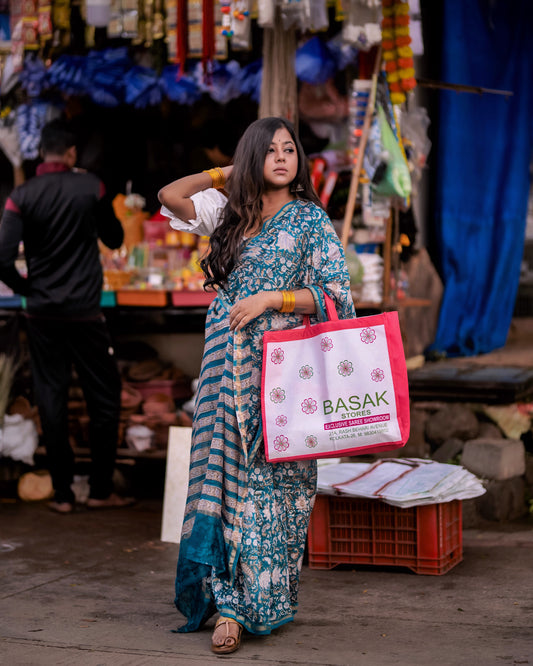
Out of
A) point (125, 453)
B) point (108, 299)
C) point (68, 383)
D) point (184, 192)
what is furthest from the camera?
point (108, 299)

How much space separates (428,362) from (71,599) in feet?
12.9

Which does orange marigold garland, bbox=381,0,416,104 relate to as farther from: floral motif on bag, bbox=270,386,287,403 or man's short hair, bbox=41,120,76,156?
floral motif on bag, bbox=270,386,287,403

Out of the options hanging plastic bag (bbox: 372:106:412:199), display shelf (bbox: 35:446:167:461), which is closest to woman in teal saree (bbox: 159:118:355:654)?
hanging plastic bag (bbox: 372:106:412:199)

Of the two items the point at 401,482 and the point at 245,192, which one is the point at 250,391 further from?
the point at 401,482

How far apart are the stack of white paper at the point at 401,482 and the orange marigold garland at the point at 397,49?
2.39m

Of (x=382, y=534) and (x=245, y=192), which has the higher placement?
(x=245, y=192)

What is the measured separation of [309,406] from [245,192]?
792 millimetres

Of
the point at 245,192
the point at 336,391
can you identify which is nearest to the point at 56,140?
the point at 245,192

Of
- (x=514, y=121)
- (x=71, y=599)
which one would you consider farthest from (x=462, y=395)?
(x=71, y=599)

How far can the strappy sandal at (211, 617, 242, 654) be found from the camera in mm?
3412

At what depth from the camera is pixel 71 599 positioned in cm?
420

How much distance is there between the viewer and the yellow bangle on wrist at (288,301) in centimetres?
347

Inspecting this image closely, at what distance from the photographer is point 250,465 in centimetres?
354

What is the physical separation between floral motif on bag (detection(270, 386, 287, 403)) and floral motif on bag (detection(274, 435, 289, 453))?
0.41ft
